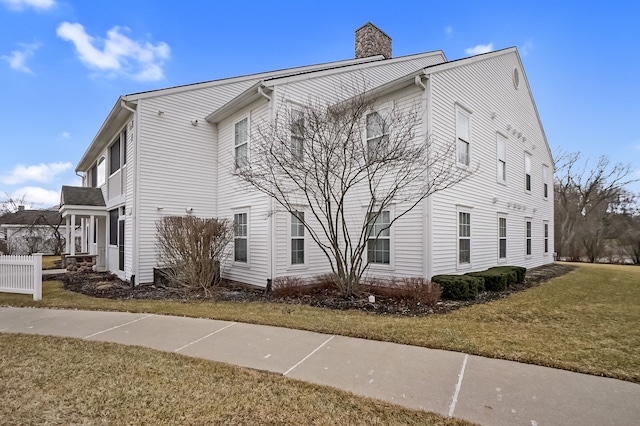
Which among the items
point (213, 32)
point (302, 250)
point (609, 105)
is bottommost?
point (302, 250)

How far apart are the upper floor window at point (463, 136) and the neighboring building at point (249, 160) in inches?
1.3

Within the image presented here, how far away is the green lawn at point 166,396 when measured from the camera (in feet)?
9.28

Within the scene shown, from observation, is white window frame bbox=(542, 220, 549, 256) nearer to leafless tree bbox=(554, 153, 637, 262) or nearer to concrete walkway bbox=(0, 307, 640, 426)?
leafless tree bbox=(554, 153, 637, 262)

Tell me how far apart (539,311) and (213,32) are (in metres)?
15.2

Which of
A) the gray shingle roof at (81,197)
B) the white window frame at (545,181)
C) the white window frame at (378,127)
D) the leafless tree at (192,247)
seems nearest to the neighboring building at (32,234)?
the gray shingle roof at (81,197)

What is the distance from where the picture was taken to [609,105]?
17406mm

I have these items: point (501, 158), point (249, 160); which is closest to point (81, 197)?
point (249, 160)

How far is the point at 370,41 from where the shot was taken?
13.0 metres

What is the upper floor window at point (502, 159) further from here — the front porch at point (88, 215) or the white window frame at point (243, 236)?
the front porch at point (88, 215)

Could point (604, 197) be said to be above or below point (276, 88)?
below

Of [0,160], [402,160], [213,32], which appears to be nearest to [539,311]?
[402,160]

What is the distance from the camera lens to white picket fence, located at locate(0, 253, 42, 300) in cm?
833

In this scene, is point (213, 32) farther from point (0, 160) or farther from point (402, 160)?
point (0, 160)

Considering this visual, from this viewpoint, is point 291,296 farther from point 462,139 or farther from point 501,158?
point 501,158
